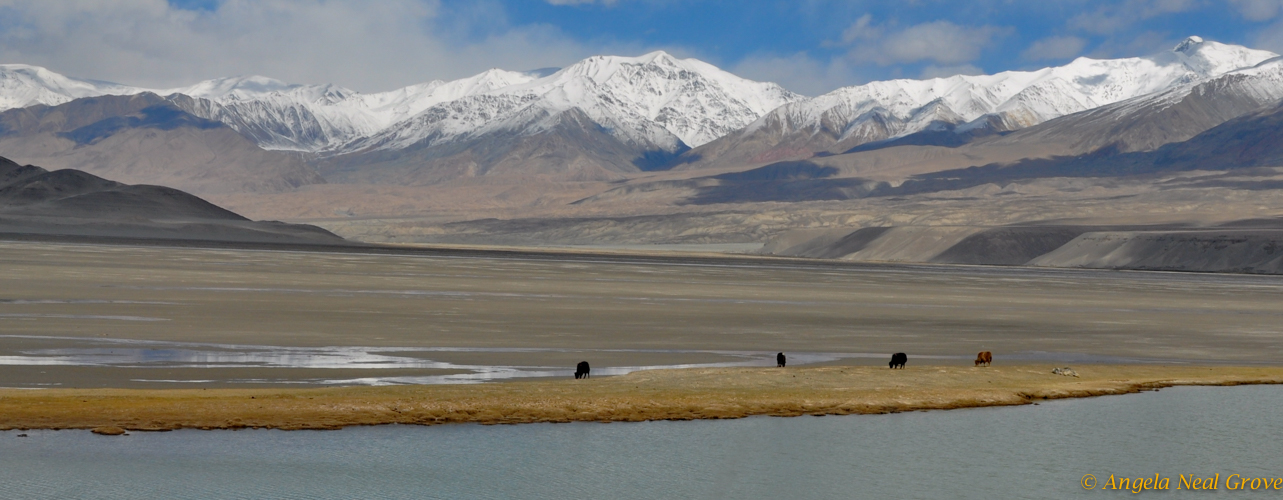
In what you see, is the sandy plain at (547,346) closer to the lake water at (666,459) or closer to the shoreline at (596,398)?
the shoreline at (596,398)

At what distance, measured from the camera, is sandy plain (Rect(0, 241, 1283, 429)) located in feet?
69.2

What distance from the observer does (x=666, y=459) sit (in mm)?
18109

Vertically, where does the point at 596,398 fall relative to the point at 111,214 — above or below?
below

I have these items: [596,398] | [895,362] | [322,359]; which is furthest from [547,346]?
[596,398]

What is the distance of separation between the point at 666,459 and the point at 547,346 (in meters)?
14.3

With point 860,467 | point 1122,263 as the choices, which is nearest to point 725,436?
point 860,467

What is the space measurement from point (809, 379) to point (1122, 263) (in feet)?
336

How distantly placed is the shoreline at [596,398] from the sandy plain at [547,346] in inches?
2.1

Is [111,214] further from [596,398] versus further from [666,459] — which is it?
[666,459]

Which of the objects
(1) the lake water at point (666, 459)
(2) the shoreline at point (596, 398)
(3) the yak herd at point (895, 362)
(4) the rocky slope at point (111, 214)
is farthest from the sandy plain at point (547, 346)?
(4) the rocky slope at point (111, 214)

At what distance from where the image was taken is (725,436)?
19891mm

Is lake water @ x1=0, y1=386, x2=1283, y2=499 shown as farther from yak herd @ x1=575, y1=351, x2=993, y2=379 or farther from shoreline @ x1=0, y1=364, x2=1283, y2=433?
yak herd @ x1=575, y1=351, x2=993, y2=379

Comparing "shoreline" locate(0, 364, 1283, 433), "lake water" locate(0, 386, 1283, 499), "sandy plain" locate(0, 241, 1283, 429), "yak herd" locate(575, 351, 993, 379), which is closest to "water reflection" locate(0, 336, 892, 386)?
"sandy plain" locate(0, 241, 1283, 429)

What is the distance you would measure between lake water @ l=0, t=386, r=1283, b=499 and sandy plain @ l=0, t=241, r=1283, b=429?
111 cm
